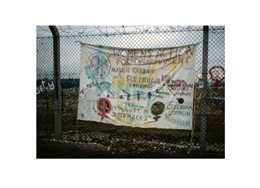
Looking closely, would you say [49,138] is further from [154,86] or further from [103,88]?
[154,86]

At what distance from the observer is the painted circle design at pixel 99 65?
381 cm

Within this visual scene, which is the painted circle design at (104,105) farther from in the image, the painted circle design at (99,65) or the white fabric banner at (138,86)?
the painted circle design at (99,65)

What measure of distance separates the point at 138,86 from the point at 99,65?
3.15 ft

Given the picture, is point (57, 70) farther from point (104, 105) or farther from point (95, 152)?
point (95, 152)

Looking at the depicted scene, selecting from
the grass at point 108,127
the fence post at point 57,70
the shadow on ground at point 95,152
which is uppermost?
the fence post at point 57,70

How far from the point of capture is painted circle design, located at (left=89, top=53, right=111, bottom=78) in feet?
12.5

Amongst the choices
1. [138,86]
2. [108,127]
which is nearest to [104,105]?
[138,86]

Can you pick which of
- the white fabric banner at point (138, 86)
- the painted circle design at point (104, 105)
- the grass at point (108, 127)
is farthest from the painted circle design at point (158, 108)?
the painted circle design at point (104, 105)

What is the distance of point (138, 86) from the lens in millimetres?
3662

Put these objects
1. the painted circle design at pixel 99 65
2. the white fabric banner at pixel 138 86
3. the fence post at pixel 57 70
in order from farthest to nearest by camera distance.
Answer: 1. the fence post at pixel 57 70
2. the painted circle design at pixel 99 65
3. the white fabric banner at pixel 138 86

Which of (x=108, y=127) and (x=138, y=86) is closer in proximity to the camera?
(x=138, y=86)

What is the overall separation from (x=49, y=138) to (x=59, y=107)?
0.92 meters

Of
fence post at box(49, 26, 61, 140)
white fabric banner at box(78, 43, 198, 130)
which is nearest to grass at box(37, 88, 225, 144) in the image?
fence post at box(49, 26, 61, 140)

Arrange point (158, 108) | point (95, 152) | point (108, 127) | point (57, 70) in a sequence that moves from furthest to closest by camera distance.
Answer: point (108, 127), point (57, 70), point (95, 152), point (158, 108)
